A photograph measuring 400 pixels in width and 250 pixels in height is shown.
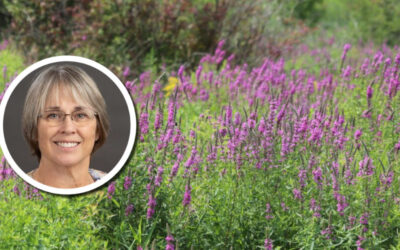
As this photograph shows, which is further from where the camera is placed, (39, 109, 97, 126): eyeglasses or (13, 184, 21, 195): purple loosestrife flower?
(13, 184, 21, 195): purple loosestrife flower

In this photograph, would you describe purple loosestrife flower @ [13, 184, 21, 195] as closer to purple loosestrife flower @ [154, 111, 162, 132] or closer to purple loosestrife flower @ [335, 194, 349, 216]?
purple loosestrife flower @ [154, 111, 162, 132]

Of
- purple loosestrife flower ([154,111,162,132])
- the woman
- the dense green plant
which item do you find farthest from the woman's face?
the dense green plant

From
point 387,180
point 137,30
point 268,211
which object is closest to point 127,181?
point 268,211

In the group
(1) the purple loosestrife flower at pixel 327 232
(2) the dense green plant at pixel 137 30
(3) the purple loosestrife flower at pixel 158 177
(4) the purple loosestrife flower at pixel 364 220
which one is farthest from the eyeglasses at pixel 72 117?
(2) the dense green plant at pixel 137 30

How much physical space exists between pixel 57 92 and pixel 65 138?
25cm

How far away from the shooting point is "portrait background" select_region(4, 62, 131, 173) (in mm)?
2898

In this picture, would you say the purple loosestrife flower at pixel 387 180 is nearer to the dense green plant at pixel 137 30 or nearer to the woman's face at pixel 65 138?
the woman's face at pixel 65 138

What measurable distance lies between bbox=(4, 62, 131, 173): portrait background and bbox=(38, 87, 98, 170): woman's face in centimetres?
6

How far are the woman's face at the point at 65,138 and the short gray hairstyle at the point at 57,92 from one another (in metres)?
0.02

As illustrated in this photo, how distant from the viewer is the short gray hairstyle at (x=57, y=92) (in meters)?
2.89

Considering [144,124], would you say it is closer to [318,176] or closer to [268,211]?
[268,211]

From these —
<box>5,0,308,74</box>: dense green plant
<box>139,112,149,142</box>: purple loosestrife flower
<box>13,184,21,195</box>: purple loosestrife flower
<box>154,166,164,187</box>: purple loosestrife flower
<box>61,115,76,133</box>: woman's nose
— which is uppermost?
<box>5,0,308,74</box>: dense green plant

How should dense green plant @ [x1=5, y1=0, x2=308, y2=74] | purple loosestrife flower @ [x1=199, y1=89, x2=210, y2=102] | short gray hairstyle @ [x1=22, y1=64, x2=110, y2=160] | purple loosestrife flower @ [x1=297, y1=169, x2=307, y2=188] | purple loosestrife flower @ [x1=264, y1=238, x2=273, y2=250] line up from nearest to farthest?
short gray hairstyle @ [x1=22, y1=64, x2=110, y2=160]
purple loosestrife flower @ [x1=264, y1=238, x2=273, y2=250]
purple loosestrife flower @ [x1=297, y1=169, x2=307, y2=188]
purple loosestrife flower @ [x1=199, y1=89, x2=210, y2=102]
dense green plant @ [x1=5, y1=0, x2=308, y2=74]

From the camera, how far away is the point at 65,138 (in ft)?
9.59
